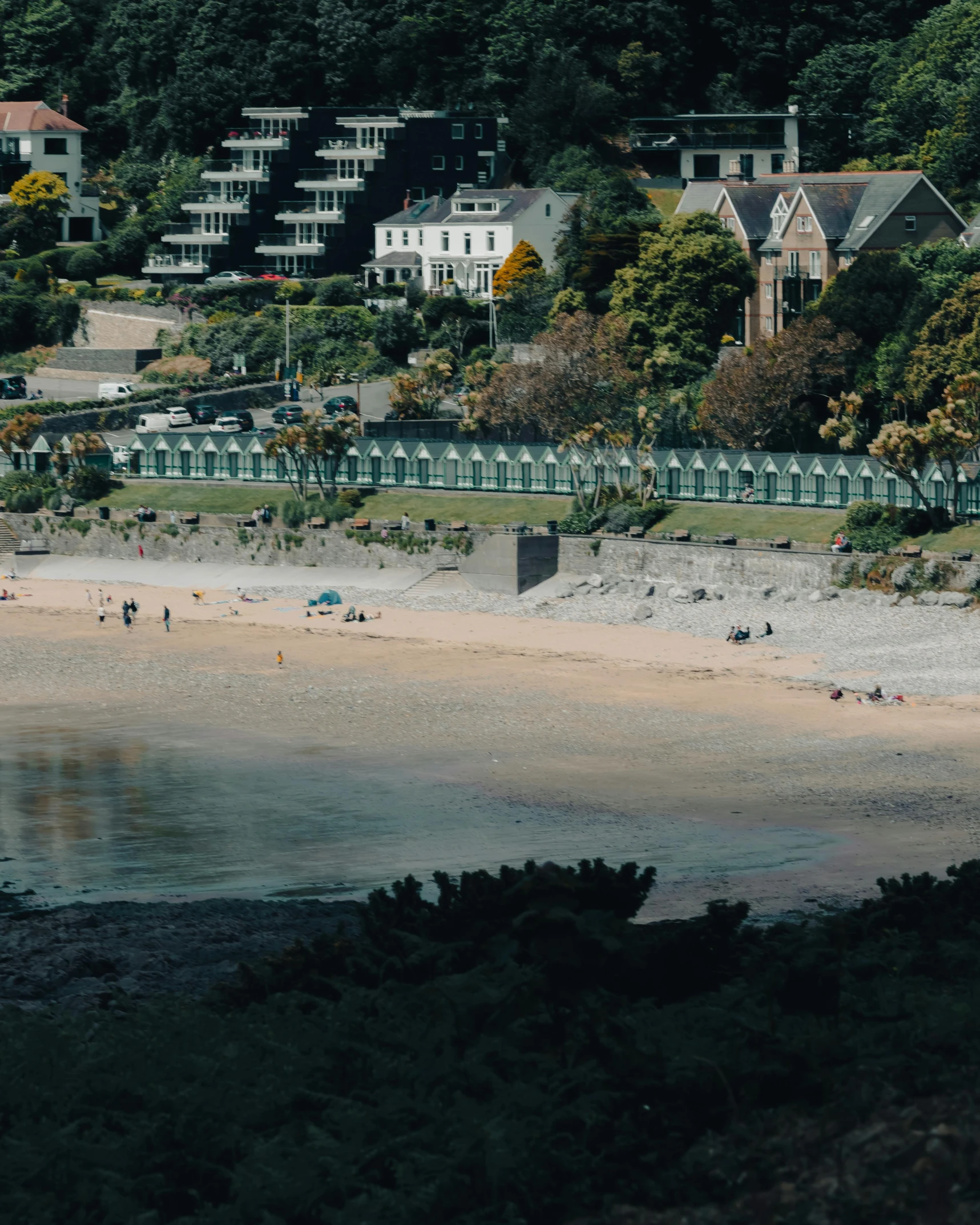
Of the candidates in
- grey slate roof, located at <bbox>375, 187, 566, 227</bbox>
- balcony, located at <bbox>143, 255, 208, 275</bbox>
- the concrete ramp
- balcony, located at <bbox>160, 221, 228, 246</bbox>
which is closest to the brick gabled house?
grey slate roof, located at <bbox>375, 187, 566, 227</bbox>

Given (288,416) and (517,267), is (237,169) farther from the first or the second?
(288,416)

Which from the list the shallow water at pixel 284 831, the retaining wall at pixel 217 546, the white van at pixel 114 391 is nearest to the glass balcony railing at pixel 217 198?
the white van at pixel 114 391

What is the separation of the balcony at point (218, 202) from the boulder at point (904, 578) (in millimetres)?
65828

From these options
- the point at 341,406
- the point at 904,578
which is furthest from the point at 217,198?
the point at 904,578

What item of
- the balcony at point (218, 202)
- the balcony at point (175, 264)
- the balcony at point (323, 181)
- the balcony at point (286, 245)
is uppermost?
the balcony at point (323, 181)

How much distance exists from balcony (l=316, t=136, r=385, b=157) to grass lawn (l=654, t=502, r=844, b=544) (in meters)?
53.2

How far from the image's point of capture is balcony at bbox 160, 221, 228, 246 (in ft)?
369

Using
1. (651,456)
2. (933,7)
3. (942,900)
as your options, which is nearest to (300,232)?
(933,7)

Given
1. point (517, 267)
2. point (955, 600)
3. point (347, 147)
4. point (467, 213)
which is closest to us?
point (955, 600)

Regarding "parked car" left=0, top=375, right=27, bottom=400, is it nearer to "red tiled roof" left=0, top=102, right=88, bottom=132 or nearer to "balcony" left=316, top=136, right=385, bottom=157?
"balcony" left=316, top=136, right=385, bottom=157

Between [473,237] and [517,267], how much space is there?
539 cm

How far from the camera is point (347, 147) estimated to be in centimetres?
11462

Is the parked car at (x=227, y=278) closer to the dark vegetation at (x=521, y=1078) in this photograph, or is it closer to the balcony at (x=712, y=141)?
the balcony at (x=712, y=141)

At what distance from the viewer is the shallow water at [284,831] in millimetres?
31438
